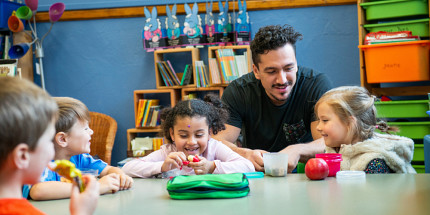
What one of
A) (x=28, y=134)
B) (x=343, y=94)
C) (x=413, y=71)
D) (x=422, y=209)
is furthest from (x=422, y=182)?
(x=413, y=71)

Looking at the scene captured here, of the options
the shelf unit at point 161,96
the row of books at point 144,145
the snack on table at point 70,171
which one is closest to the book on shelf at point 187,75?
the shelf unit at point 161,96

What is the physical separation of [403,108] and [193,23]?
1.91 m

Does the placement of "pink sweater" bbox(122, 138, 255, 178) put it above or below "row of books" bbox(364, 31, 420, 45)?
below

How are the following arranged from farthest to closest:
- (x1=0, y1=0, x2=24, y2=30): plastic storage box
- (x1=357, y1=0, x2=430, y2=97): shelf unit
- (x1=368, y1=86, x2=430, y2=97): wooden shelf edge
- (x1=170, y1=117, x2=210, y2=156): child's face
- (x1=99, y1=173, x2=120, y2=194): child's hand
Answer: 1. (x1=0, y1=0, x2=24, y2=30): plastic storage box
2. (x1=368, y1=86, x2=430, y2=97): wooden shelf edge
3. (x1=357, y1=0, x2=430, y2=97): shelf unit
4. (x1=170, y1=117, x2=210, y2=156): child's face
5. (x1=99, y1=173, x2=120, y2=194): child's hand

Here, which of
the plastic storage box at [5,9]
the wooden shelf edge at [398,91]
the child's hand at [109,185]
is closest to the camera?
the child's hand at [109,185]

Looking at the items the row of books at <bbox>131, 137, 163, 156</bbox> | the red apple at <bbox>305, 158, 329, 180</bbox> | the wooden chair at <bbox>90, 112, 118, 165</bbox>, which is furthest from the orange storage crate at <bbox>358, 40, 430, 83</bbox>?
the wooden chair at <bbox>90, 112, 118, 165</bbox>

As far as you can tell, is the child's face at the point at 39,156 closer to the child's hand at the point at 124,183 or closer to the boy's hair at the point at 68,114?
the child's hand at the point at 124,183

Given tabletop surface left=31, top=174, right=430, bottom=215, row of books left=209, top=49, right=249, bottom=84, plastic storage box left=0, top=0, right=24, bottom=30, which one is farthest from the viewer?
plastic storage box left=0, top=0, right=24, bottom=30

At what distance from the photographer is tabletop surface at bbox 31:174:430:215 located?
1123 mm

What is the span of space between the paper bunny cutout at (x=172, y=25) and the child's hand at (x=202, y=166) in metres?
2.58

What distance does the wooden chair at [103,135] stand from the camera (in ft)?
13.6

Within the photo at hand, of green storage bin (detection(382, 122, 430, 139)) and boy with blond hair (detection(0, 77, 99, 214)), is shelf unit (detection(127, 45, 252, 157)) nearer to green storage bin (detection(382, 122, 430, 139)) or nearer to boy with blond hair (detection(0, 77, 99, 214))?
green storage bin (detection(382, 122, 430, 139))

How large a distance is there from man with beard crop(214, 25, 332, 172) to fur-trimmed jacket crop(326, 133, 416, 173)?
0.42 metres

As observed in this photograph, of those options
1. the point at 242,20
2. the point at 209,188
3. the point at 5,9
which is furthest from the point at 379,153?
the point at 5,9
